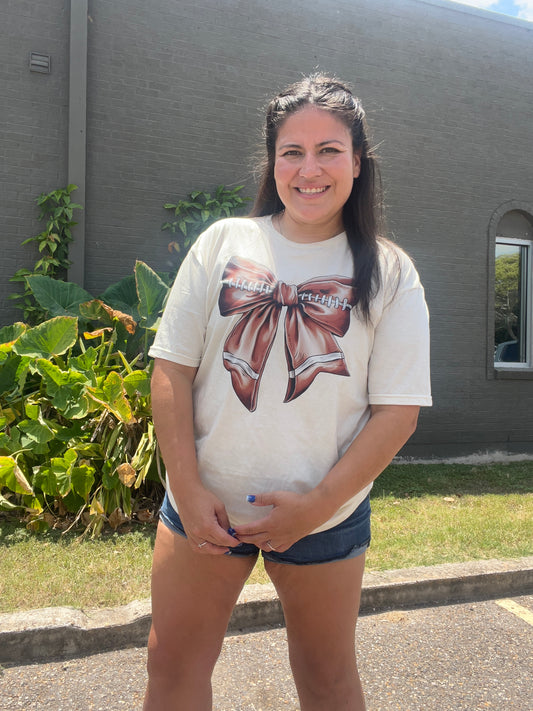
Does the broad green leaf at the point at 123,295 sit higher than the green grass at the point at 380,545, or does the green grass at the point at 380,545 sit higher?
the broad green leaf at the point at 123,295

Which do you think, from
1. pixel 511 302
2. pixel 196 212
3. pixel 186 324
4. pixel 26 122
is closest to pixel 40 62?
pixel 26 122

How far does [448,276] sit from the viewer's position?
771 centimetres

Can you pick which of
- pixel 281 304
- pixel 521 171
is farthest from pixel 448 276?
pixel 281 304

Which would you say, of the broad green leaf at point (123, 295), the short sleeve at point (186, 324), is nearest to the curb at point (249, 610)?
the short sleeve at point (186, 324)

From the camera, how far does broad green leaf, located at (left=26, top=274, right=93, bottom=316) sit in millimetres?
5418

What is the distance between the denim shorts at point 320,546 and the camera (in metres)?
1.49

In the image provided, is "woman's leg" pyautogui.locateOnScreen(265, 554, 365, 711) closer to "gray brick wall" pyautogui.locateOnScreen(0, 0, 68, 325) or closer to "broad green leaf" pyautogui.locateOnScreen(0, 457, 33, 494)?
"broad green leaf" pyautogui.locateOnScreen(0, 457, 33, 494)

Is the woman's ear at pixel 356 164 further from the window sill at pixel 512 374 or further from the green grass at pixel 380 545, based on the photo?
the window sill at pixel 512 374

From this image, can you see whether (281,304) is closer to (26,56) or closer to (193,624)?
(193,624)

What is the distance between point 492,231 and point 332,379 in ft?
23.7

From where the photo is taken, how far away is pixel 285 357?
1477 mm

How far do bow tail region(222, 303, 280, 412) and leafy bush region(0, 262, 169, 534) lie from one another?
2.92 m

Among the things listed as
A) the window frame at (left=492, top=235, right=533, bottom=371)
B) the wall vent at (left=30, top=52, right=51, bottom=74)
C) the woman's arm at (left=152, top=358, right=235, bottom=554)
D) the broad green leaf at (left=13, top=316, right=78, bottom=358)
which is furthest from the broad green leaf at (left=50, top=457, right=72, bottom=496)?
the window frame at (left=492, top=235, right=533, bottom=371)

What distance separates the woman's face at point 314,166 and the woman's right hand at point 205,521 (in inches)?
28.8
